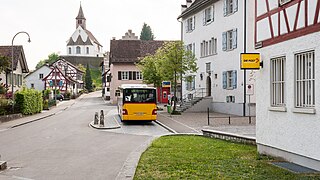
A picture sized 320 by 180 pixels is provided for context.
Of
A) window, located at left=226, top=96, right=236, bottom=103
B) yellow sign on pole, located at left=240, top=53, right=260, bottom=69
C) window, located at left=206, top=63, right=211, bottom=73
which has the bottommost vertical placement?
window, located at left=226, top=96, right=236, bottom=103

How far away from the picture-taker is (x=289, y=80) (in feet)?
38.7

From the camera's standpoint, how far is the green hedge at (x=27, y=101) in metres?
40.9

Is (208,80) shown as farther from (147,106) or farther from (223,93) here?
(147,106)

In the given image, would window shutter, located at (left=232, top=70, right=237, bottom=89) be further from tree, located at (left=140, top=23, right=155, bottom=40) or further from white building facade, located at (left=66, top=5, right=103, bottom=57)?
tree, located at (left=140, top=23, right=155, bottom=40)

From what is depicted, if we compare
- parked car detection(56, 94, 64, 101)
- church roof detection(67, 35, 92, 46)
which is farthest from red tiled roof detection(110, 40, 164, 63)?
church roof detection(67, 35, 92, 46)

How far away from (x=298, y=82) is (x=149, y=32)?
149 m

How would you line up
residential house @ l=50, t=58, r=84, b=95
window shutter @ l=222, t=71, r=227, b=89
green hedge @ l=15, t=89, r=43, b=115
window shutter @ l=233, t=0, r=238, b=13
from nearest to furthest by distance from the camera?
window shutter @ l=233, t=0, r=238, b=13 < green hedge @ l=15, t=89, r=43, b=115 < window shutter @ l=222, t=71, r=227, b=89 < residential house @ l=50, t=58, r=84, b=95

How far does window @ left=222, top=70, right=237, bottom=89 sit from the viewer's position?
39094 mm

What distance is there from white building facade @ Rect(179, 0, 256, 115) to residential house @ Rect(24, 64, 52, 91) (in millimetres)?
55175

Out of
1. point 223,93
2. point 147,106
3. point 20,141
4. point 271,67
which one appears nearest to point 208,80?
point 223,93

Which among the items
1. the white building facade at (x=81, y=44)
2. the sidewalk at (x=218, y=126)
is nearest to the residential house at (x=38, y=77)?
the white building facade at (x=81, y=44)

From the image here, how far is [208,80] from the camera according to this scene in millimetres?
46625

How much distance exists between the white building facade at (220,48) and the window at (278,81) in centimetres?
2400

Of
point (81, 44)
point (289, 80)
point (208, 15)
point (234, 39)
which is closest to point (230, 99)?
point (234, 39)
